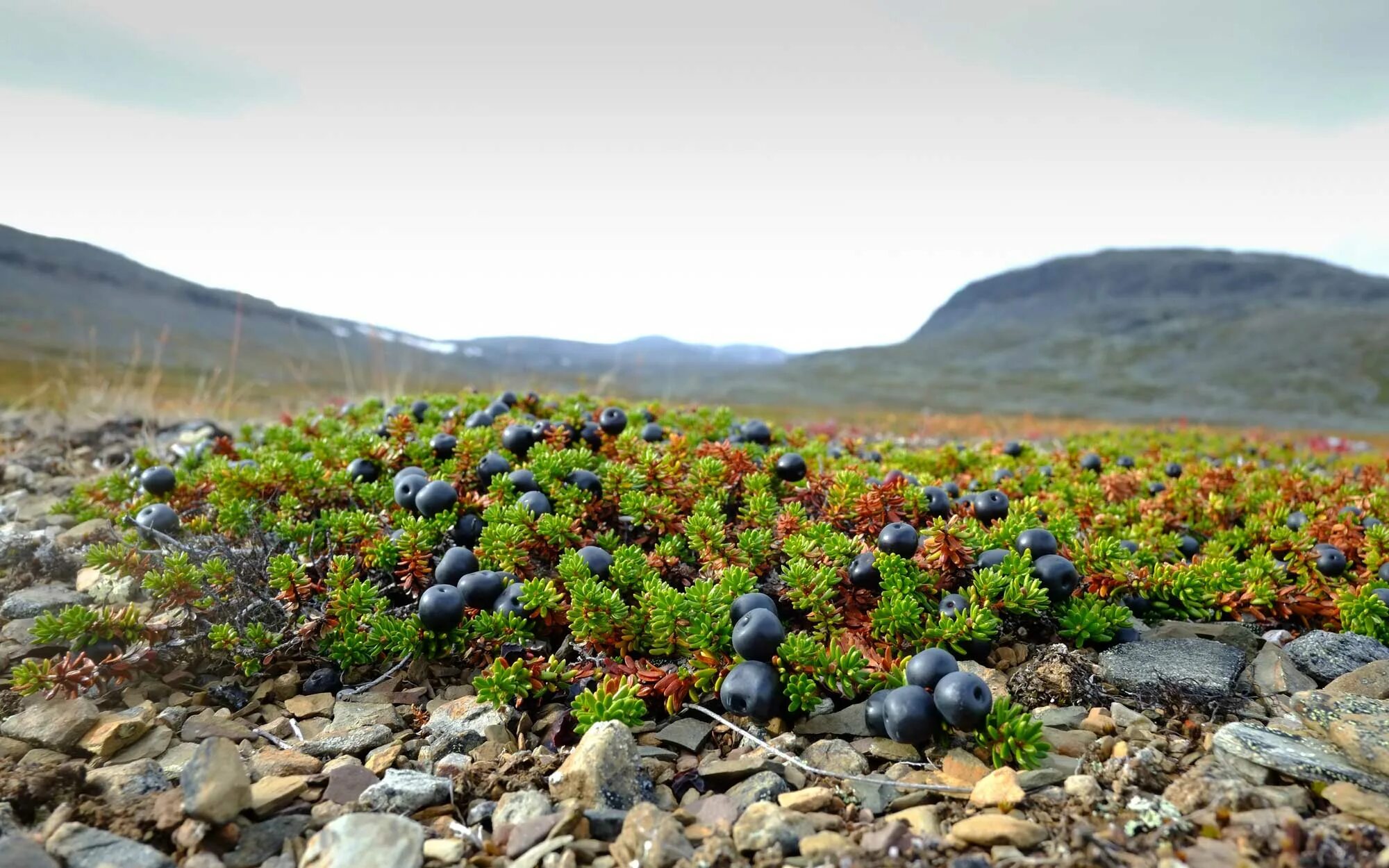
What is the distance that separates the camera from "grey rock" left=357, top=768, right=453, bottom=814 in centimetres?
247

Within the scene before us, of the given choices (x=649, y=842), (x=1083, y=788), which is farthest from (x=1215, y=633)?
(x=649, y=842)

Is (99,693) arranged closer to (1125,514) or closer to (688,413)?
(688,413)

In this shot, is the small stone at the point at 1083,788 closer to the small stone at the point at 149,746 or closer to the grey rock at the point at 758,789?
the grey rock at the point at 758,789

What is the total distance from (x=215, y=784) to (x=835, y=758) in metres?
1.99

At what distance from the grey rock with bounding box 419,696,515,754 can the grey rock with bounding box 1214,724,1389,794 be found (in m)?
2.49

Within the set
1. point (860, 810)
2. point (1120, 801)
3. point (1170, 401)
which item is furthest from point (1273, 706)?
point (1170, 401)

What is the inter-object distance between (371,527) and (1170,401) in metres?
105

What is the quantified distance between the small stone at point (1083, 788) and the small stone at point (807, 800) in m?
0.73

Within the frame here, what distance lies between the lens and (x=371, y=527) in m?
3.74

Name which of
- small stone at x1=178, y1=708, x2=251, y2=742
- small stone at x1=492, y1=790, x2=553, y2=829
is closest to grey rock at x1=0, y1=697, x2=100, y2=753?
small stone at x1=178, y1=708, x2=251, y2=742

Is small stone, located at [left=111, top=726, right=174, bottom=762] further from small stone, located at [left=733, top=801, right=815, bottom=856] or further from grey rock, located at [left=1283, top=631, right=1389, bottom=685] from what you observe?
grey rock, located at [left=1283, top=631, right=1389, bottom=685]

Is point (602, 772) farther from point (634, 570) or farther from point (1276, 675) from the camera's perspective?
point (1276, 675)

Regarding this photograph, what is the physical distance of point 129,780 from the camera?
2.57m

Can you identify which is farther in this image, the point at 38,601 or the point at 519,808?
the point at 38,601
